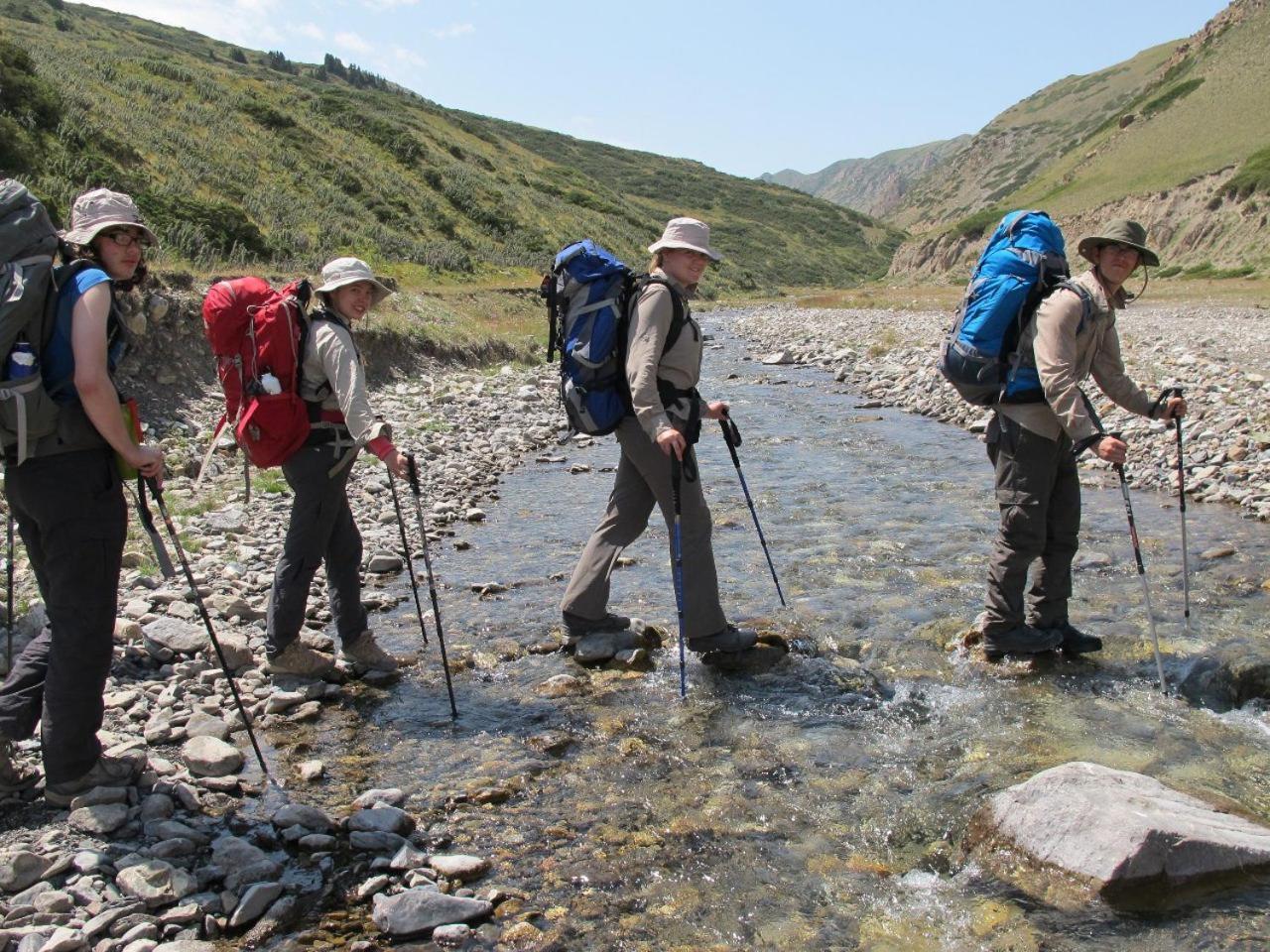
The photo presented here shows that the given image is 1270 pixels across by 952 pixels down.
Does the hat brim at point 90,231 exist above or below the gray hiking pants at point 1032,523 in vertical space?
above

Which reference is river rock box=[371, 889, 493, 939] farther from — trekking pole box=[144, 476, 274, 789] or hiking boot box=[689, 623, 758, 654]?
hiking boot box=[689, 623, 758, 654]

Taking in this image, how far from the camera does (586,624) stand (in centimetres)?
721

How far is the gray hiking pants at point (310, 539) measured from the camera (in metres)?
6.14

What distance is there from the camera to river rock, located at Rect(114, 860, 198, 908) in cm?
407

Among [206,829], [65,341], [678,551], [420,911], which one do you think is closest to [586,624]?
[678,551]

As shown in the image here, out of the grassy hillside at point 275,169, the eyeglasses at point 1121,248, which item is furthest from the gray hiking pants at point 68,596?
the grassy hillside at point 275,169

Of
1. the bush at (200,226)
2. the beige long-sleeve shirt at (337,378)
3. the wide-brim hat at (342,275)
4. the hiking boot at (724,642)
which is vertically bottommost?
the hiking boot at (724,642)

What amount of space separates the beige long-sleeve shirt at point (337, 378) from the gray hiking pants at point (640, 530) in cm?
171

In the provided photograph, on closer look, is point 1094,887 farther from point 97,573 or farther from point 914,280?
point 914,280

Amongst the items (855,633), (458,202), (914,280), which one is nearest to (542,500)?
(855,633)

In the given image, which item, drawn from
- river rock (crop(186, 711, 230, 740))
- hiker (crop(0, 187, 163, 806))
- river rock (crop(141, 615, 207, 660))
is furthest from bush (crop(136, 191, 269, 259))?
hiker (crop(0, 187, 163, 806))

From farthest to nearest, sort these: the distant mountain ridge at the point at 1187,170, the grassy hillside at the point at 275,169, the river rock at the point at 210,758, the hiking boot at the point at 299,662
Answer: the distant mountain ridge at the point at 1187,170 < the grassy hillside at the point at 275,169 < the hiking boot at the point at 299,662 < the river rock at the point at 210,758

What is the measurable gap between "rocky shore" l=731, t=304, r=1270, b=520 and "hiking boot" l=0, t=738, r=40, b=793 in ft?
35.9

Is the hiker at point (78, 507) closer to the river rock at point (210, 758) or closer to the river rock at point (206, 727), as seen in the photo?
the river rock at point (210, 758)
